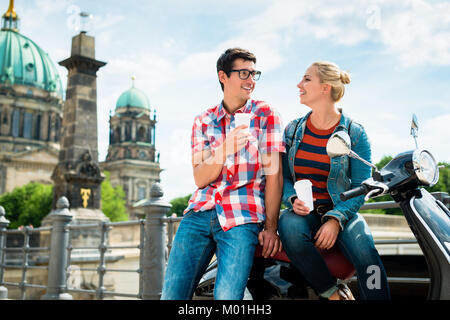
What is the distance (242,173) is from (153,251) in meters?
4.46

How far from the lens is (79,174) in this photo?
2134 centimetres

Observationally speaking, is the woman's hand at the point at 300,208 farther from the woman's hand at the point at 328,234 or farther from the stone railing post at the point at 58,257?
the stone railing post at the point at 58,257

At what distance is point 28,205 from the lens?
174ft

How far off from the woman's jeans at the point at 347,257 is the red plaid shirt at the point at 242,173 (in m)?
0.29

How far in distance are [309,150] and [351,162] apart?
0.73 ft

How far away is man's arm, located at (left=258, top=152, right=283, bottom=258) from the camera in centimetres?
255

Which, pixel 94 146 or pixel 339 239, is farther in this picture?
pixel 94 146

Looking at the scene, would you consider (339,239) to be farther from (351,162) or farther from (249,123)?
(249,123)

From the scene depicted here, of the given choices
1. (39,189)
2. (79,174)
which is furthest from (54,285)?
(39,189)

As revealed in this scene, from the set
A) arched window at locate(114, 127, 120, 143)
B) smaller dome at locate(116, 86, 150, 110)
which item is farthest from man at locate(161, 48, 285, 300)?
arched window at locate(114, 127, 120, 143)

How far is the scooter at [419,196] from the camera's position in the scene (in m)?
2.14

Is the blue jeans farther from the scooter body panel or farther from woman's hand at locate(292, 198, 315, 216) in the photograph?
the scooter body panel

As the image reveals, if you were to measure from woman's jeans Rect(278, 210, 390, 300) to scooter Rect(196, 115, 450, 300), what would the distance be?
3.6 inches
